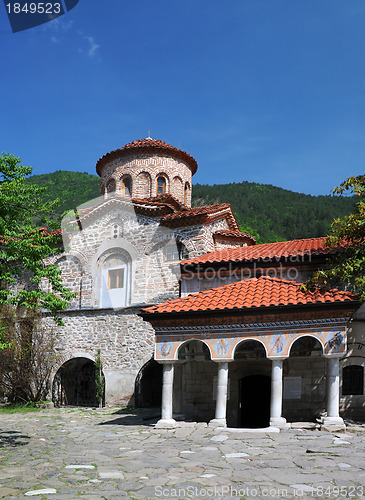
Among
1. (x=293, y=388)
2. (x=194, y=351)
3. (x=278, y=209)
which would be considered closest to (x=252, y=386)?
(x=293, y=388)

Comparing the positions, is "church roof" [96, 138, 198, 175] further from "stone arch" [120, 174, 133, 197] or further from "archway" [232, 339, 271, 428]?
"archway" [232, 339, 271, 428]

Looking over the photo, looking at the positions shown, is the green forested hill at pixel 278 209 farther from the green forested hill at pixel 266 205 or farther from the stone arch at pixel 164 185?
the stone arch at pixel 164 185

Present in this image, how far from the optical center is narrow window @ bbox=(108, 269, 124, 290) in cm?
1745

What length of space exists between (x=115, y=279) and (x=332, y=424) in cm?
976

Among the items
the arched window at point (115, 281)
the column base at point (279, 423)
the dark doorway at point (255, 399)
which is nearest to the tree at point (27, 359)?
the arched window at point (115, 281)

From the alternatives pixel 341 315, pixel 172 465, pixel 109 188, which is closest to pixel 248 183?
pixel 109 188

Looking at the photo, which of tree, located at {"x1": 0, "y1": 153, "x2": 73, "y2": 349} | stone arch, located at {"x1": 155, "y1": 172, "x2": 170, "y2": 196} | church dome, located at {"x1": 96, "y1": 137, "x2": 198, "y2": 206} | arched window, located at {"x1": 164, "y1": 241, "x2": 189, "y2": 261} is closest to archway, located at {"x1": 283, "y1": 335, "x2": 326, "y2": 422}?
arched window, located at {"x1": 164, "y1": 241, "x2": 189, "y2": 261}

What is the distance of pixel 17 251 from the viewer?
8.99m

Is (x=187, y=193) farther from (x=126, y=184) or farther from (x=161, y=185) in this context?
(x=126, y=184)

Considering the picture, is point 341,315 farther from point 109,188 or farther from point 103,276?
point 109,188

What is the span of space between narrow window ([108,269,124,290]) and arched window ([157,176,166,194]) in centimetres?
387

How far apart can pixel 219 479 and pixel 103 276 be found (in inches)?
492

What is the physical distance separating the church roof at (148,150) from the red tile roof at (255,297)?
888 centimetres

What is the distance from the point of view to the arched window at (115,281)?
17234 mm
